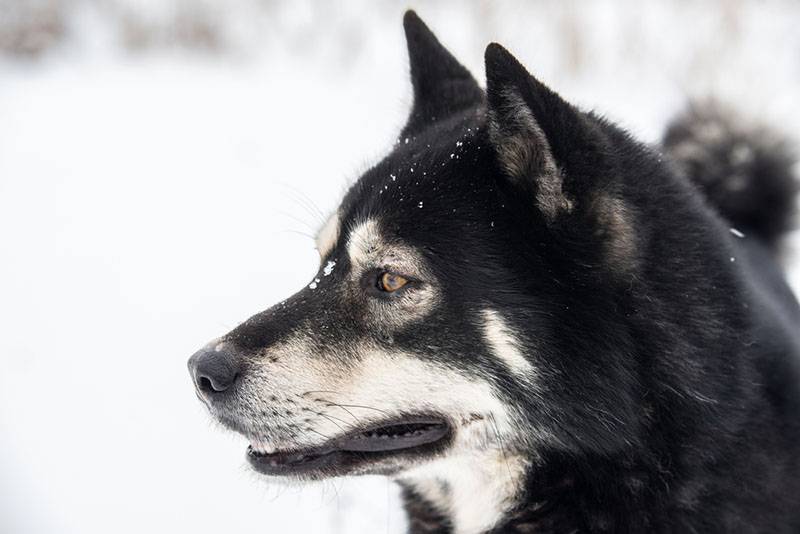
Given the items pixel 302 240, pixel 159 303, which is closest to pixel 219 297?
pixel 159 303

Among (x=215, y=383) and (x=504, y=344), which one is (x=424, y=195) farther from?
(x=215, y=383)

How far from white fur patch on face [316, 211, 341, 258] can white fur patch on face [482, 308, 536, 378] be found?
0.58m

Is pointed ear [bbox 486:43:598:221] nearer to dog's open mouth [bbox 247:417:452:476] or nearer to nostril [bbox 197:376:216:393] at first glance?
dog's open mouth [bbox 247:417:452:476]

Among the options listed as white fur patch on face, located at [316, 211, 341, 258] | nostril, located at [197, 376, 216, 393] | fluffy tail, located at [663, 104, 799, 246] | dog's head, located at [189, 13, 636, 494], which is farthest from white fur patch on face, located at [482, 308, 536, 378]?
fluffy tail, located at [663, 104, 799, 246]

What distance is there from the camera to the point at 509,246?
78.2 inches

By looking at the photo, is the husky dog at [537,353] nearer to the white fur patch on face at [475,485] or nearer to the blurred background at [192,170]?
the white fur patch on face at [475,485]

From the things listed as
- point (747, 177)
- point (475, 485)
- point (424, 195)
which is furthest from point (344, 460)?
point (747, 177)

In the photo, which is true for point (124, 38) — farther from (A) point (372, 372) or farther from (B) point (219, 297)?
(A) point (372, 372)

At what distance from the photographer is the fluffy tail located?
347 centimetres

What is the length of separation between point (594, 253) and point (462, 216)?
1.16 ft

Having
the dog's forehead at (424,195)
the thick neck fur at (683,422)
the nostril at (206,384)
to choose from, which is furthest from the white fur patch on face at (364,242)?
the thick neck fur at (683,422)

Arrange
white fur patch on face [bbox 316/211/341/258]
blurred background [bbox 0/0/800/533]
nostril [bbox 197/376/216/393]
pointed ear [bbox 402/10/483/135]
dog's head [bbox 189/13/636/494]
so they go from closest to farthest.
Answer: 1. dog's head [bbox 189/13/636/494]
2. nostril [bbox 197/376/216/393]
3. white fur patch on face [bbox 316/211/341/258]
4. pointed ear [bbox 402/10/483/135]
5. blurred background [bbox 0/0/800/533]

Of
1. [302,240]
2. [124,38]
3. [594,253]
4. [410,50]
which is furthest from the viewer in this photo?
[124,38]

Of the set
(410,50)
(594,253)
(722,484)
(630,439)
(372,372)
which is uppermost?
(410,50)
